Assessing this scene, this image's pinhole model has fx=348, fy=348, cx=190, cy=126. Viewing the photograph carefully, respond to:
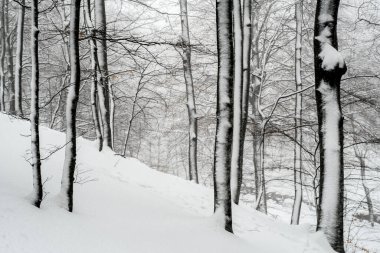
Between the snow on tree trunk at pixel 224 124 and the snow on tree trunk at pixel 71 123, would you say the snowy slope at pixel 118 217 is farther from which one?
the snow on tree trunk at pixel 224 124

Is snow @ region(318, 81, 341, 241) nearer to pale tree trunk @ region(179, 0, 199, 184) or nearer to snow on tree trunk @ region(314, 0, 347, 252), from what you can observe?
snow on tree trunk @ region(314, 0, 347, 252)

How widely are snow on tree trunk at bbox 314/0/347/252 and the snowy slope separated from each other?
301 millimetres

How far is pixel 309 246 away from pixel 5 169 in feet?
16.2

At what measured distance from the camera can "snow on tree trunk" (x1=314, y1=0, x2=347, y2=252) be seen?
5.16 m

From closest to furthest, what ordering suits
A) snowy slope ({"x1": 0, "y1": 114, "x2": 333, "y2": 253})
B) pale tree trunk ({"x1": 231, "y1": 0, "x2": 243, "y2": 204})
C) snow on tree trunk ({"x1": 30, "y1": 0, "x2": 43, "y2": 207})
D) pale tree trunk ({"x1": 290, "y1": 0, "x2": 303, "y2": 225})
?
snowy slope ({"x1": 0, "y1": 114, "x2": 333, "y2": 253}), snow on tree trunk ({"x1": 30, "y1": 0, "x2": 43, "y2": 207}), pale tree trunk ({"x1": 231, "y1": 0, "x2": 243, "y2": 204}), pale tree trunk ({"x1": 290, "y1": 0, "x2": 303, "y2": 225})

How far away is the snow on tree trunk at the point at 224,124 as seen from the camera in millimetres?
5227

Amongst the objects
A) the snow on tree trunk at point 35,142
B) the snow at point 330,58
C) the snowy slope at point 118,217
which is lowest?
the snowy slope at point 118,217

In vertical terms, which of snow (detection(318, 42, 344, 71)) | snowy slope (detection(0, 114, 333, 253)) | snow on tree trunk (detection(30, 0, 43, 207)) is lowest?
snowy slope (detection(0, 114, 333, 253))

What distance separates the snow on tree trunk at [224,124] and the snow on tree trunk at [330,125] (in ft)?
4.55

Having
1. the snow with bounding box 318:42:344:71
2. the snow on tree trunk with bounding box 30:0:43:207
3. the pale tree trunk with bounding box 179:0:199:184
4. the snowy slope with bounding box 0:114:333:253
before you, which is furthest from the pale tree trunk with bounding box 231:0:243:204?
the snow on tree trunk with bounding box 30:0:43:207

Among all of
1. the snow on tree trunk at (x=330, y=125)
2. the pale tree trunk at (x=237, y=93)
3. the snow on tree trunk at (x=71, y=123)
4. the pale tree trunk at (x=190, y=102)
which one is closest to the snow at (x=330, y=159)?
A: the snow on tree trunk at (x=330, y=125)

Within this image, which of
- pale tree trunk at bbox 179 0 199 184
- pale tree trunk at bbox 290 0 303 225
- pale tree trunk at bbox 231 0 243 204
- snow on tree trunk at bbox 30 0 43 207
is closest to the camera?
snow on tree trunk at bbox 30 0 43 207

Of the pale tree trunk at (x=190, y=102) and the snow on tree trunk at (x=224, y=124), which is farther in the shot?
the pale tree trunk at (x=190, y=102)

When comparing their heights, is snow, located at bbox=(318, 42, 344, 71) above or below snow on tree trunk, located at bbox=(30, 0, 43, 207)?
above
